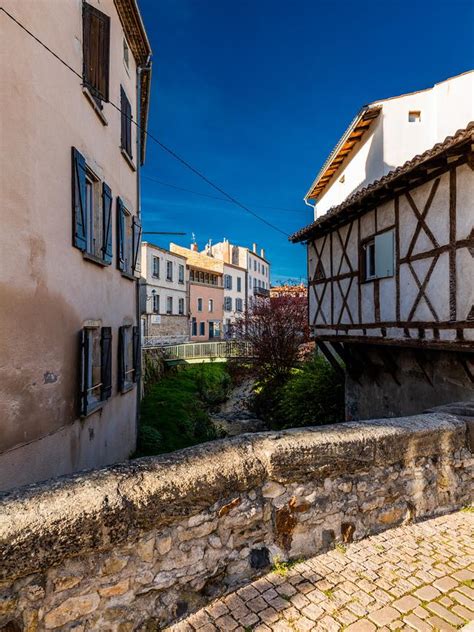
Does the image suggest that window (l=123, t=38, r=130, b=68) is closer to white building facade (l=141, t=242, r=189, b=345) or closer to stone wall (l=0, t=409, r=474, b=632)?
stone wall (l=0, t=409, r=474, b=632)

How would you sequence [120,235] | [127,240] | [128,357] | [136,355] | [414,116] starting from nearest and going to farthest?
1. [120,235]
2. [128,357]
3. [127,240]
4. [136,355]
5. [414,116]

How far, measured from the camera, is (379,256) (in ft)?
24.3

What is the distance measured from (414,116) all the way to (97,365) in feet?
38.6

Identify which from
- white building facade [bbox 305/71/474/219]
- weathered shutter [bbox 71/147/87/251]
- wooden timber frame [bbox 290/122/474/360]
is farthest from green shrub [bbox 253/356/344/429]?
Answer: weathered shutter [bbox 71/147/87/251]

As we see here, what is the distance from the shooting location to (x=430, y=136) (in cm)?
1145

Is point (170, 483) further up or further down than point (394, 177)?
further down

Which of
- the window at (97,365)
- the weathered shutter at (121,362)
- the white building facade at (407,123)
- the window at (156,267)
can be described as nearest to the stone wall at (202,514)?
the window at (97,365)

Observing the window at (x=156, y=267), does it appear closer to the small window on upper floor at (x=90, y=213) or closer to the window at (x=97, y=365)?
the small window on upper floor at (x=90, y=213)

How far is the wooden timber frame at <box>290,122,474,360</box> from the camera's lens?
5461mm

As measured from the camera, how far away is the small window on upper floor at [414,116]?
37.3ft

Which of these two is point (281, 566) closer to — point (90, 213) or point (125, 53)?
point (90, 213)

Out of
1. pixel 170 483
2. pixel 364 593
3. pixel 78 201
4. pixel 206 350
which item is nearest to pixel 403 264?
pixel 364 593

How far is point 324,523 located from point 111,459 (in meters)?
5.57

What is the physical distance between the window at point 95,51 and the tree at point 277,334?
480 inches
